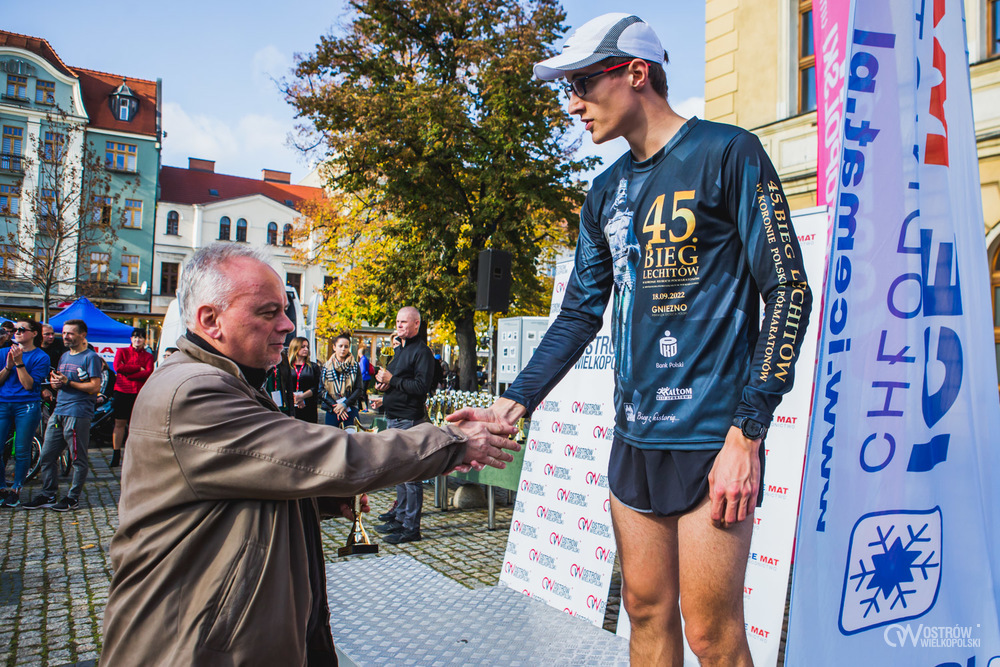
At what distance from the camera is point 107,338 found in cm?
1451

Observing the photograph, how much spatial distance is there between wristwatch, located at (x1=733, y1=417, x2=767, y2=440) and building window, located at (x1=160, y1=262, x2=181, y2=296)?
5335 centimetres

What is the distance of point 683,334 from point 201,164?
6843cm

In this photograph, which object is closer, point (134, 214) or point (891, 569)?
point (891, 569)

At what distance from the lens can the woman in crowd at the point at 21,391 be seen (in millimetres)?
7258

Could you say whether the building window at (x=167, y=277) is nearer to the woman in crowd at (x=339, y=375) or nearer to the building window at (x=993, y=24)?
the woman in crowd at (x=339, y=375)

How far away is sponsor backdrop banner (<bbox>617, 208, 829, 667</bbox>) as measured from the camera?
121 inches

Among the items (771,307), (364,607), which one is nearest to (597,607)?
(364,607)

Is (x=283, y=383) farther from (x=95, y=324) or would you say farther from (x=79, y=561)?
(x=95, y=324)

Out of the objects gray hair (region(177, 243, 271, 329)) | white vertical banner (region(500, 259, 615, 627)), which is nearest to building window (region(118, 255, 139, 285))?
white vertical banner (region(500, 259, 615, 627))

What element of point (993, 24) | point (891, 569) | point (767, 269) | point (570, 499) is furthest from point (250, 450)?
point (993, 24)

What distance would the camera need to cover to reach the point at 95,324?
14438 millimetres

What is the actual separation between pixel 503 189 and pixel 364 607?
695 inches

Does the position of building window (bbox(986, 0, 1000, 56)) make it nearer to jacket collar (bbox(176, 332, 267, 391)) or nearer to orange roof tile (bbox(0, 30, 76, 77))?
jacket collar (bbox(176, 332, 267, 391))

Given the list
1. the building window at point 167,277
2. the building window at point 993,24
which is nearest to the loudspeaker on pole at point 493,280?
the building window at point 993,24
